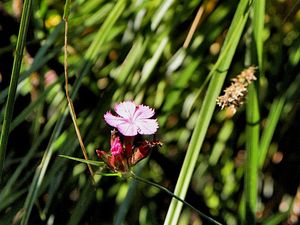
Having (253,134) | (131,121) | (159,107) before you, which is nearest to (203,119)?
(253,134)

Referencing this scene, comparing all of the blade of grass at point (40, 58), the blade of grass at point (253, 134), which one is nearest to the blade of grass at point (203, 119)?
the blade of grass at point (253, 134)

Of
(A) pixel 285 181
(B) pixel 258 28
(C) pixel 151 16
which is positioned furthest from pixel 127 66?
(A) pixel 285 181

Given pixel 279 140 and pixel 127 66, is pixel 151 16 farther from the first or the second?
pixel 279 140

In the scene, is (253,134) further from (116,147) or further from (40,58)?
(40,58)

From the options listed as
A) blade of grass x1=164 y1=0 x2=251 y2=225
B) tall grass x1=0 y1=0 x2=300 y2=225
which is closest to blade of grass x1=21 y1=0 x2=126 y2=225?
tall grass x1=0 y1=0 x2=300 y2=225

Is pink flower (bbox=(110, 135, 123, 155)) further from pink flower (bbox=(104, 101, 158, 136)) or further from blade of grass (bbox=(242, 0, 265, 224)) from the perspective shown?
blade of grass (bbox=(242, 0, 265, 224))

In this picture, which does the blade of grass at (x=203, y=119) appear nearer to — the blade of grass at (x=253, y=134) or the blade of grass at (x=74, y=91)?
the blade of grass at (x=253, y=134)
